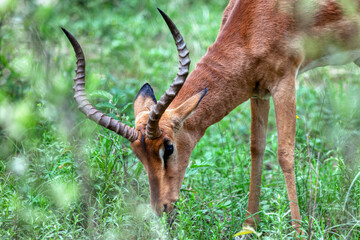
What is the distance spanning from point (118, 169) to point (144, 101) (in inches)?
26.7

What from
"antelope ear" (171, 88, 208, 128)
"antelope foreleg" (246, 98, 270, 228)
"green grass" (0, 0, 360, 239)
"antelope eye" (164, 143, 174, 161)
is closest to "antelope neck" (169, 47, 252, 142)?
"antelope ear" (171, 88, 208, 128)

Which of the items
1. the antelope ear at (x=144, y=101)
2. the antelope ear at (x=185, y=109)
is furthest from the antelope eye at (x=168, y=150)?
the antelope ear at (x=144, y=101)

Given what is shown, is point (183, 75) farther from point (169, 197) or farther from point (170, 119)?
point (169, 197)

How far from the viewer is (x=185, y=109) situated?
400cm

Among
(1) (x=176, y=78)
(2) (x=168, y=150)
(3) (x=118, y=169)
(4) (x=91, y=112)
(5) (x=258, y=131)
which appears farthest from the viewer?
(5) (x=258, y=131)

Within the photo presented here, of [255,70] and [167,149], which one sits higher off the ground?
[255,70]

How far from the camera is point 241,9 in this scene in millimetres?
4348

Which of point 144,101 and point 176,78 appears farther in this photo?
point 144,101

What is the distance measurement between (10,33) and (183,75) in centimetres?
378

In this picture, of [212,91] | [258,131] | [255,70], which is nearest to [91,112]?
[212,91]

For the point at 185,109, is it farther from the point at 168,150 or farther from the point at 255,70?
the point at 255,70

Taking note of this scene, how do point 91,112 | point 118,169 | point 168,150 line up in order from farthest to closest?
point 118,169, point 168,150, point 91,112

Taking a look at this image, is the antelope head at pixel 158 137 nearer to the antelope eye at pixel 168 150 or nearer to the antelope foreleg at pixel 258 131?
the antelope eye at pixel 168 150

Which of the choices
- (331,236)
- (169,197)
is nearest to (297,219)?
(331,236)
